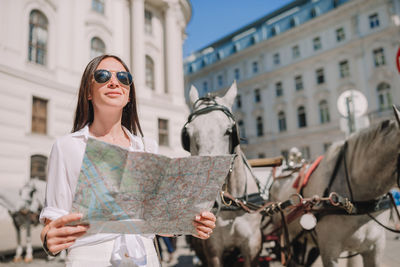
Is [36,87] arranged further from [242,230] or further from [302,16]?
[302,16]

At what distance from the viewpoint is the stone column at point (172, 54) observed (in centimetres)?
2038

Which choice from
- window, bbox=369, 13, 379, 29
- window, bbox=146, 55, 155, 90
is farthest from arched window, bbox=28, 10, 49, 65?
window, bbox=369, 13, 379, 29

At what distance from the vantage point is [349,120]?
21.4ft

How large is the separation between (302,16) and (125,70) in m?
33.2

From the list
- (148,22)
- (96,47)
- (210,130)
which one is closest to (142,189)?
(210,130)

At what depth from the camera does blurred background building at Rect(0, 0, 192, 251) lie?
41.7ft

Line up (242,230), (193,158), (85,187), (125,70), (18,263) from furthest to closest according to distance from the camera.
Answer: (18,263) < (242,230) < (125,70) < (193,158) < (85,187)

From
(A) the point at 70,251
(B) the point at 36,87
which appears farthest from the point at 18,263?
(B) the point at 36,87

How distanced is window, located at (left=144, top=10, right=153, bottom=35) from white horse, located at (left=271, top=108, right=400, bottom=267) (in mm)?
19152

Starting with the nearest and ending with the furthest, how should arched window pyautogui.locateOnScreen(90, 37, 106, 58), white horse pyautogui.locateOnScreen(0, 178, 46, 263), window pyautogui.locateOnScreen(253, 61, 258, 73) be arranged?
white horse pyautogui.locateOnScreen(0, 178, 46, 263)
arched window pyautogui.locateOnScreen(90, 37, 106, 58)
window pyautogui.locateOnScreen(253, 61, 258, 73)

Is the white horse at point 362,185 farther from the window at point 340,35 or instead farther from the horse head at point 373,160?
the window at point 340,35

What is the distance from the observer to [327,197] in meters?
2.70

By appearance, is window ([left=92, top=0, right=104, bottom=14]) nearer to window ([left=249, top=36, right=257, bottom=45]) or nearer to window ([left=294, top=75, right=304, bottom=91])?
window ([left=294, top=75, right=304, bottom=91])

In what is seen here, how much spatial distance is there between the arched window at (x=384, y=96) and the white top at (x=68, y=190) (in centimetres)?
2734
